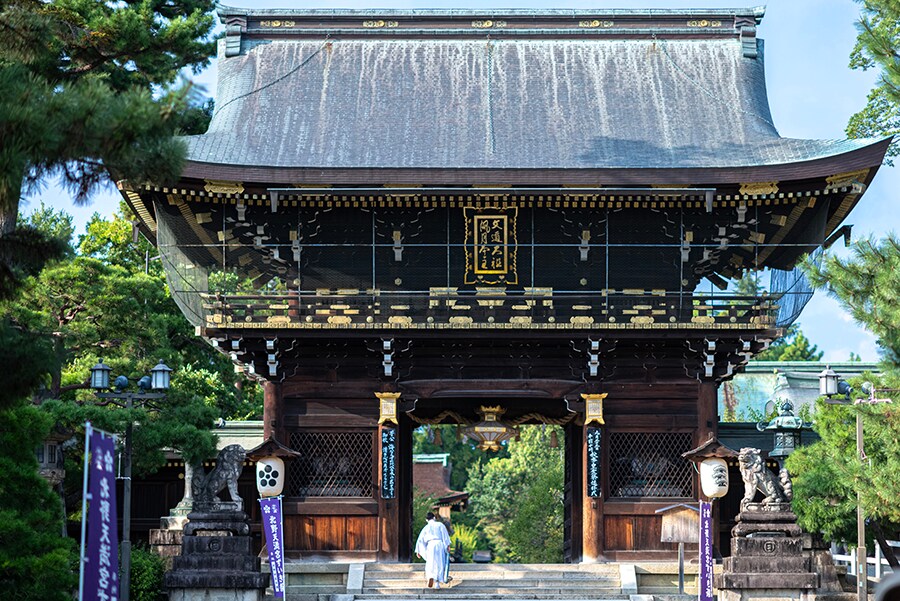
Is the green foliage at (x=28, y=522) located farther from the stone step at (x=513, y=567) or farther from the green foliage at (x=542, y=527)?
the green foliage at (x=542, y=527)

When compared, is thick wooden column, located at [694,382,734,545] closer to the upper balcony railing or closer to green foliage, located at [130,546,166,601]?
the upper balcony railing

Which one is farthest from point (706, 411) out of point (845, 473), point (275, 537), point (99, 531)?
point (99, 531)

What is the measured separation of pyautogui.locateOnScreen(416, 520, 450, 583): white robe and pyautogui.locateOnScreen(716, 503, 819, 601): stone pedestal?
5.50m

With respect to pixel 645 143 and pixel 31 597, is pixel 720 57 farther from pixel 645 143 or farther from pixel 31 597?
pixel 31 597

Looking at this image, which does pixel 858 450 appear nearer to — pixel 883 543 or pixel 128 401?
pixel 883 543

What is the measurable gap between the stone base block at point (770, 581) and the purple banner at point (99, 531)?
49.4 feet

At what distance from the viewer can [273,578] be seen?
1077 inches

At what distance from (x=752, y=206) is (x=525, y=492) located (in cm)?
3067

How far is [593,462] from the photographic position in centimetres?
3173

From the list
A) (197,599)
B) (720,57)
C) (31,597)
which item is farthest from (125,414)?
(720,57)

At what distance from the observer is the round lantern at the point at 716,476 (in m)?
30.0

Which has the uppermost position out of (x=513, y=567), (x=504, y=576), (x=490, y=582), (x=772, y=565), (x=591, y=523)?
(x=591, y=523)

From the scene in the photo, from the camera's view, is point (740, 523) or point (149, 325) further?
point (149, 325)

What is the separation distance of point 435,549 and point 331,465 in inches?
162
